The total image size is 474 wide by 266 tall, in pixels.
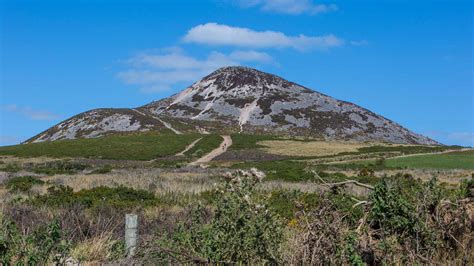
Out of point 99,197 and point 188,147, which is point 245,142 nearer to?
point 188,147

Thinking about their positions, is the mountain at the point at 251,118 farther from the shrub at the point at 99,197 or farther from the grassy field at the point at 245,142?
the shrub at the point at 99,197

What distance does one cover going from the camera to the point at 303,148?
91750mm

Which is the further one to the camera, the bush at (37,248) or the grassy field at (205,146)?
the grassy field at (205,146)

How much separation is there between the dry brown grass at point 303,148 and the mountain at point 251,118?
3593 cm

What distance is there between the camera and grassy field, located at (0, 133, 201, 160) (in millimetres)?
83562

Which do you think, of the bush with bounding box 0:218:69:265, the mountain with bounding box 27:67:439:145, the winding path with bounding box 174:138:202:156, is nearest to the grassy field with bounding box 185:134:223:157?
the winding path with bounding box 174:138:202:156

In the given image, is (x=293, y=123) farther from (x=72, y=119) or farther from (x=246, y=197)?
(x=246, y=197)

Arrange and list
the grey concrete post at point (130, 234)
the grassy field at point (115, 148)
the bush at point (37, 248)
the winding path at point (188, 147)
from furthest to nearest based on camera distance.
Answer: the winding path at point (188, 147), the grassy field at point (115, 148), the grey concrete post at point (130, 234), the bush at point (37, 248)

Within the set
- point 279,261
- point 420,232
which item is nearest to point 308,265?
point 279,261

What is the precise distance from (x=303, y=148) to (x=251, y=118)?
7411cm

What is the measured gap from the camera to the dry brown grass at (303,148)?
86175mm

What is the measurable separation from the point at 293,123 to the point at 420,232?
155 metres

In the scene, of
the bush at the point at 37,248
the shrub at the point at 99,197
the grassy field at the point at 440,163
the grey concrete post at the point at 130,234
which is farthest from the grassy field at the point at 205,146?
the bush at the point at 37,248

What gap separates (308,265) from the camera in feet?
20.8
